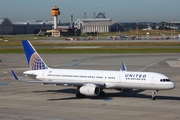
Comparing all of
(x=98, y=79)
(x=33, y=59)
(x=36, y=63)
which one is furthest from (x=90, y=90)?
(x=33, y=59)

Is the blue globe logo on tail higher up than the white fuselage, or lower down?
higher up

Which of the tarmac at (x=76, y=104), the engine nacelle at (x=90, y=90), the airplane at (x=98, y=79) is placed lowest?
the tarmac at (x=76, y=104)

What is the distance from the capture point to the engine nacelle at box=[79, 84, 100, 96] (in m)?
45.0

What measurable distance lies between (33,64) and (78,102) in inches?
406

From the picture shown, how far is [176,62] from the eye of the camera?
295 ft

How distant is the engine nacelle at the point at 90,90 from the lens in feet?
148

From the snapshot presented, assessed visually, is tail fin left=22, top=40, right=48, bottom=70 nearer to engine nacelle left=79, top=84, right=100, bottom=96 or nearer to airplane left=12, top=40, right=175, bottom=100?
airplane left=12, top=40, right=175, bottom=100

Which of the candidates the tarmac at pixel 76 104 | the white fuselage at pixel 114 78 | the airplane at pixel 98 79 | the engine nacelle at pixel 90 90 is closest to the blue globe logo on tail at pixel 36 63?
the airplane at pixel 98 79

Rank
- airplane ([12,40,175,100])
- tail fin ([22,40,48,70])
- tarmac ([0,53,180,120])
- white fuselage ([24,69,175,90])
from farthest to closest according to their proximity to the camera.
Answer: tail fin ([22,40,48,70])
airplane ([12,40,175,100])
white fuselage ([24,69,175,90])
tarmac ([0,53,180,120])

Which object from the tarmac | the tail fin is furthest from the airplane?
the tarmac

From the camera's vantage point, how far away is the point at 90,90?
45031mm

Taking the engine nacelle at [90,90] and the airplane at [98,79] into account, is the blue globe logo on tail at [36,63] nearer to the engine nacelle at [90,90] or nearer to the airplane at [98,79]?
the airplane at [98,79]

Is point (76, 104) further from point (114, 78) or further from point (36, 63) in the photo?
point (36, 63)

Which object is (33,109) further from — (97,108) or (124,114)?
(124,114)
